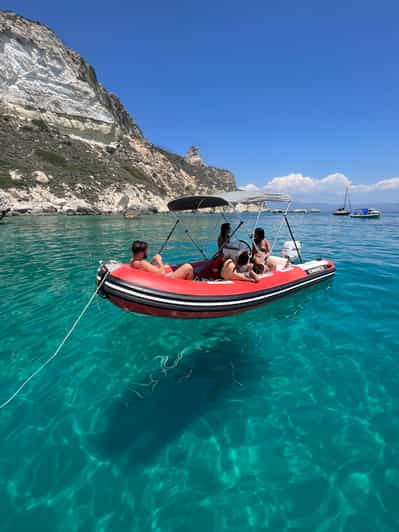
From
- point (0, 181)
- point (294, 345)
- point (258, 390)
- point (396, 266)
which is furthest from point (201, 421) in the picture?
point (0, 181)

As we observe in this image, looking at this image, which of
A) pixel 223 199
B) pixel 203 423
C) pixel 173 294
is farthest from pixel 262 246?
pixel 203 423

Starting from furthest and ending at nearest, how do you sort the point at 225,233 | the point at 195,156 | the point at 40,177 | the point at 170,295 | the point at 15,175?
the point at 195,156 < the point at 40,177 < the point at 15,175 < the point at 225,233 < the point at 170,295

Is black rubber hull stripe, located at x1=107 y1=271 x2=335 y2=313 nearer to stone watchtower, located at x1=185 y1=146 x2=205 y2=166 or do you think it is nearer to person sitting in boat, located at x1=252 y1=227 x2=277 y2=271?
person sitting in boat, located at x1=252 y1=227 x2=277 y2=271

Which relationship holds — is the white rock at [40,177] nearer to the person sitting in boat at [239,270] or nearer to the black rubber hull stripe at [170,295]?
the person sitting in boat at [239,270]

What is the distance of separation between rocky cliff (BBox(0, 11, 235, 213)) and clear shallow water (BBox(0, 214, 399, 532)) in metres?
46.4

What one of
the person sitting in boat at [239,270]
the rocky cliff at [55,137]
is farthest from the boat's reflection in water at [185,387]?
the rocky cliff at [55,137]

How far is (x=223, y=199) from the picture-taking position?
572 centimetres

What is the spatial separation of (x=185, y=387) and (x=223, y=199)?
13.2 feet

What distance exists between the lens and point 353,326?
606cm

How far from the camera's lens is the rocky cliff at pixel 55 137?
4650 cm

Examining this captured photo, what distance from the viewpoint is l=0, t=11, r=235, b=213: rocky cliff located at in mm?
46500

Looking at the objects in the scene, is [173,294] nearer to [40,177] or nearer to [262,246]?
[262,246]

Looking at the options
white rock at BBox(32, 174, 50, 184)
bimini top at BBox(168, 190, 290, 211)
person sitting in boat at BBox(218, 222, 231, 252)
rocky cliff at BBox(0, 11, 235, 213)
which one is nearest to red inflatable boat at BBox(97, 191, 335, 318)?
bimini top at BBox(168, 190, 290, 211)

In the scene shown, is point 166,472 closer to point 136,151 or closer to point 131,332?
point 131,332
